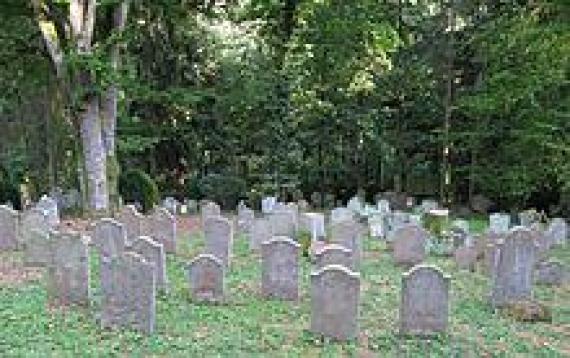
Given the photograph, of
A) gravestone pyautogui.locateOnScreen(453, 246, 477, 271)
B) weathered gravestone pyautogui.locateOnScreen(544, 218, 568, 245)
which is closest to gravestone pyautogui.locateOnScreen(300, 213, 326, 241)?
gravestone pyautogui.locateOnScreen(453, 246, 477, 271)

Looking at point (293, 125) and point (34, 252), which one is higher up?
point (293, 125)

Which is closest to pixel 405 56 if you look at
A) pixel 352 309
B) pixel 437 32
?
pixel 437 32

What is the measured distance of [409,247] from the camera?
12.2 meters

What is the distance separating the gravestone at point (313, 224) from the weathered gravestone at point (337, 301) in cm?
544

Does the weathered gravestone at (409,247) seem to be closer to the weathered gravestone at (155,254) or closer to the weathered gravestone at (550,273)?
the weathered gravestone at (550,273)

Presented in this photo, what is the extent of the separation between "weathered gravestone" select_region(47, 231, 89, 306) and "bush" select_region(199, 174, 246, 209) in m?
12.9

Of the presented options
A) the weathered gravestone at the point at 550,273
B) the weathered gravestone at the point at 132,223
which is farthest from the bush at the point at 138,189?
the weathered gravestone at the point at 550,273

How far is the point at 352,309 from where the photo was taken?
26.9 ft

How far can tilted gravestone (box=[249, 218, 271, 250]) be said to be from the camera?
13320mm

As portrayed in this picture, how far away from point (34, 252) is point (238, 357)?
4820mm

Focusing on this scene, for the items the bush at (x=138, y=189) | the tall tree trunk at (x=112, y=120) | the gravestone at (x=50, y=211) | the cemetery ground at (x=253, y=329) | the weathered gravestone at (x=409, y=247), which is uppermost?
the tall tree trunk at (x=112, y=120)

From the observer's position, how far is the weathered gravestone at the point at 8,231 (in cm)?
1238

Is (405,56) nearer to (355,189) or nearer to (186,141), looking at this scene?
(355,189)

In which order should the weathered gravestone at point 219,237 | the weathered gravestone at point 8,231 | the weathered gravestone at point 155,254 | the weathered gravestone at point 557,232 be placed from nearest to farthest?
the weathered gravestone at point 155,254
the weathered gravestone at point 219,237
the weathered gravestone at point 8,231
the weathered gravestone at point 557,232
